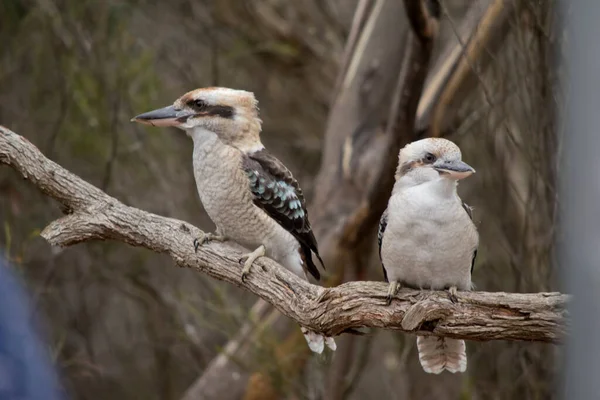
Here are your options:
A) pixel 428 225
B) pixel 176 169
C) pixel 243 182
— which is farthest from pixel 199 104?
pixel 176 169

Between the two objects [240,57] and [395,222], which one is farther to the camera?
[240,57]

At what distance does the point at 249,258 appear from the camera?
7.17 feet

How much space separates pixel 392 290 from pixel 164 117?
668 millimetres

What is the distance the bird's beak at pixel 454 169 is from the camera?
1.83 metres

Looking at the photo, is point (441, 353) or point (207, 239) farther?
point (207, 239)

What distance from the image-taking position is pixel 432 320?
183cm

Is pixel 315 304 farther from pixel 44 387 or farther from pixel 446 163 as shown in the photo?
pixel 44 387

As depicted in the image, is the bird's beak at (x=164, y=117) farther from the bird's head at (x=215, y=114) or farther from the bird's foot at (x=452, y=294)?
the bird's foot at (x=452, y=294)

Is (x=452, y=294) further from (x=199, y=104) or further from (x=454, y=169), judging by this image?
(x=199, y=104)

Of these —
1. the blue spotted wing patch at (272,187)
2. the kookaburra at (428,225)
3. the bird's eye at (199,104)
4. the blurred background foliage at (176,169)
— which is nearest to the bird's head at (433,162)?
the kookaburra at (428,225)

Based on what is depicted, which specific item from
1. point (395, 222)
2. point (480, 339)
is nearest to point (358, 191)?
point (395, 222)

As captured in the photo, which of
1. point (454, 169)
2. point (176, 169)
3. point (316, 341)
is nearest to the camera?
point (454, 169)

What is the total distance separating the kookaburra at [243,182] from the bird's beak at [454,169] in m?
0.51

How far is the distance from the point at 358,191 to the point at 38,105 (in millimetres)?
1912
